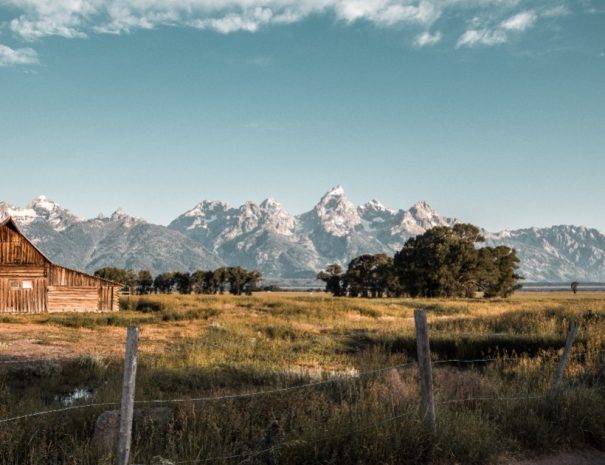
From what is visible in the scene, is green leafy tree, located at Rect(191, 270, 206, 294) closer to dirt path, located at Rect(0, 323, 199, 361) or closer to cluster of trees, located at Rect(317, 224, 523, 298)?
cluster of trees, located at Rect(317, 224, 523, 298)

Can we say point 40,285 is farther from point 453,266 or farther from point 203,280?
point 203,280

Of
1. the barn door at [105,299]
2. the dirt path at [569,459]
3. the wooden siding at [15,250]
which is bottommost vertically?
the dirt path at [569,459]

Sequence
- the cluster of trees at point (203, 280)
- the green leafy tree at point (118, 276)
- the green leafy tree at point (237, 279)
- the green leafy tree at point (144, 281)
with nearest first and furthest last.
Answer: the green leafy tree at point (118, 276) → the cluster of trees at point (203, 280) → the green leafy tree at point (237, 279) → the green leafy tree at point (144, 281)

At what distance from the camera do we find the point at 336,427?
7.96 meters

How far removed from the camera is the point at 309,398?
10.8 metres

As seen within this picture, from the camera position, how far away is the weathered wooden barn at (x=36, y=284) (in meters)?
47.8

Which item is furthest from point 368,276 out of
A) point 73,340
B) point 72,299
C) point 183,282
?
point 73,340

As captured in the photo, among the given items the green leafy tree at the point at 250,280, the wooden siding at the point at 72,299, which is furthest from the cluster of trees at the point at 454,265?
the green leafy tree at the point at 250,280

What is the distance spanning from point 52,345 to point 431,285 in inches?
2482

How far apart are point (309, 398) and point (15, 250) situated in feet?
151

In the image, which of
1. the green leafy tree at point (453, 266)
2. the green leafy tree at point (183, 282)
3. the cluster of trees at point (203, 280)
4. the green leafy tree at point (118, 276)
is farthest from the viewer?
the green leafy tree at point (183, 282)

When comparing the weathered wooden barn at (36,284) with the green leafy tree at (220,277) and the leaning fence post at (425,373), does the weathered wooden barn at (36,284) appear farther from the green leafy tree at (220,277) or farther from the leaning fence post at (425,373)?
the green leafy tree at (220,277)

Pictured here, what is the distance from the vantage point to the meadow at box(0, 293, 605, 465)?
302 inches

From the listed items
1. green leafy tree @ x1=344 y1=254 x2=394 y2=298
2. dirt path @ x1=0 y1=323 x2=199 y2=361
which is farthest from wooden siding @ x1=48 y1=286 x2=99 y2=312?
green leafy tree @ x1=344 y1=254 x2=394 y2=298
